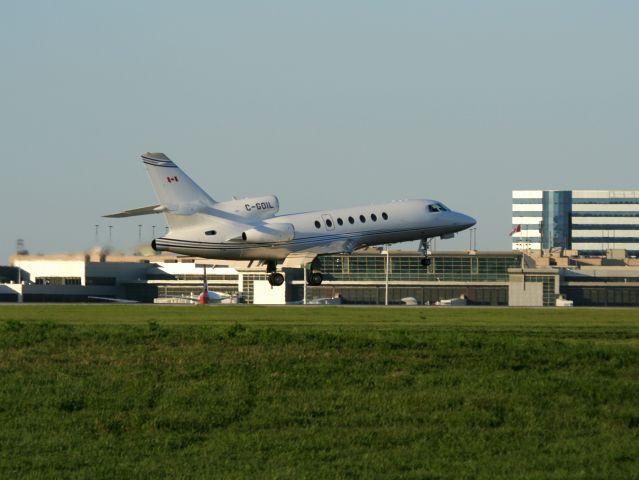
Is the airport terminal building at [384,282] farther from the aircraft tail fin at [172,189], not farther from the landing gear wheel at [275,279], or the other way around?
the aircraft tail fin at [172,189]

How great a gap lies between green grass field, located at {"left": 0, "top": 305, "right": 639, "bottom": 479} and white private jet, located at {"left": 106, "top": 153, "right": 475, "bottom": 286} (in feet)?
68.6

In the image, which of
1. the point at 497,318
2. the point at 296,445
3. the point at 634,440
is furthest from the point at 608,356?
the point at 497,318

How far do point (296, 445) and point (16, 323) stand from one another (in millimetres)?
22961

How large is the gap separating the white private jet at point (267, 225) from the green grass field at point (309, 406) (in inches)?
823

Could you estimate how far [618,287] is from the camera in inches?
5787

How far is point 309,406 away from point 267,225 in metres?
37.1

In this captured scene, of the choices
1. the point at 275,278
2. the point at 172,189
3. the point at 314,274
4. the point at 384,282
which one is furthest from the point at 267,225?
the point at 384,282

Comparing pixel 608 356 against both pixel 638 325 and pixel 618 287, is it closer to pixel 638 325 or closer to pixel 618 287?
pixel 638 325

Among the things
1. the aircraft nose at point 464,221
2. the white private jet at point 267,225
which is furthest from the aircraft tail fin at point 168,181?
the aircraft nose at point 464,221

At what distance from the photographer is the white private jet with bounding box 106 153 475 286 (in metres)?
62.9

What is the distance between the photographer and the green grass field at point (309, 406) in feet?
78.3

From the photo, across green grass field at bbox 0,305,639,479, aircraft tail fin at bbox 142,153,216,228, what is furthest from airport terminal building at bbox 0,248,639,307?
green grass field at bbox 0,305,639,479

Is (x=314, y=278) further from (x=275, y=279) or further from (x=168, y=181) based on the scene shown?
(x=168, y=181)

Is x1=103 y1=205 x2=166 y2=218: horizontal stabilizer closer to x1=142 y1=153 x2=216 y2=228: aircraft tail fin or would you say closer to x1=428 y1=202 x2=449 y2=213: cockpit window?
x1=142 y1=153 x2=216 y2=228: aircraft tail fin
